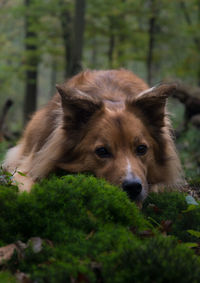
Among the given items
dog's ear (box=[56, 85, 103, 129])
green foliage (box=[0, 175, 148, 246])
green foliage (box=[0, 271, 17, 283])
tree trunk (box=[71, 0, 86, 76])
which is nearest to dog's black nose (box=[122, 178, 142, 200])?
green foliage (box=[0, 175, 148, 246])

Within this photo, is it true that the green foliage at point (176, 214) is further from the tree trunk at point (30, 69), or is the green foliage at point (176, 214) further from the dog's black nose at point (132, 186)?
the tree trunk at point (30, 69)

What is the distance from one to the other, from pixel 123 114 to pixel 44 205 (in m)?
2.19

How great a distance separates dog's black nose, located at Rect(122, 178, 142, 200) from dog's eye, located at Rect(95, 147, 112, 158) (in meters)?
0.60

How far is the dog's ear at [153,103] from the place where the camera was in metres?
4.99

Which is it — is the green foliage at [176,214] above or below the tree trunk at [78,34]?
below

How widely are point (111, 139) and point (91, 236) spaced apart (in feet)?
6.12

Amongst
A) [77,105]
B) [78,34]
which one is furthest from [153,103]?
[78,34]

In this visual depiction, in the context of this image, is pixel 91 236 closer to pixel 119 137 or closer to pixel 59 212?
pixel 59 212

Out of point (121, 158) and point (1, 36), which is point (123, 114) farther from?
point (1, 36)

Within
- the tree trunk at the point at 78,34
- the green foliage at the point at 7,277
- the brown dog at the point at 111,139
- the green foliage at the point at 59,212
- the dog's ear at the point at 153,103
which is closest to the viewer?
the green foliage at the point at 7,277

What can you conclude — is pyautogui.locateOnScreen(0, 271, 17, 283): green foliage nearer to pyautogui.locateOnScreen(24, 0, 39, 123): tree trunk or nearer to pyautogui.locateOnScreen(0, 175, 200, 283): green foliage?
pyautogui.locateOnScreen(0, 175, 200, 283): green foliage

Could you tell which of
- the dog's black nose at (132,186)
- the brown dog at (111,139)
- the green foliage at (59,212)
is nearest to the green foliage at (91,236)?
the green foliage at (59,212)

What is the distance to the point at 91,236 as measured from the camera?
2861 millimetres

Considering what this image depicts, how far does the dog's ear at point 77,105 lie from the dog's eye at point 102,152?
1.76 feet
